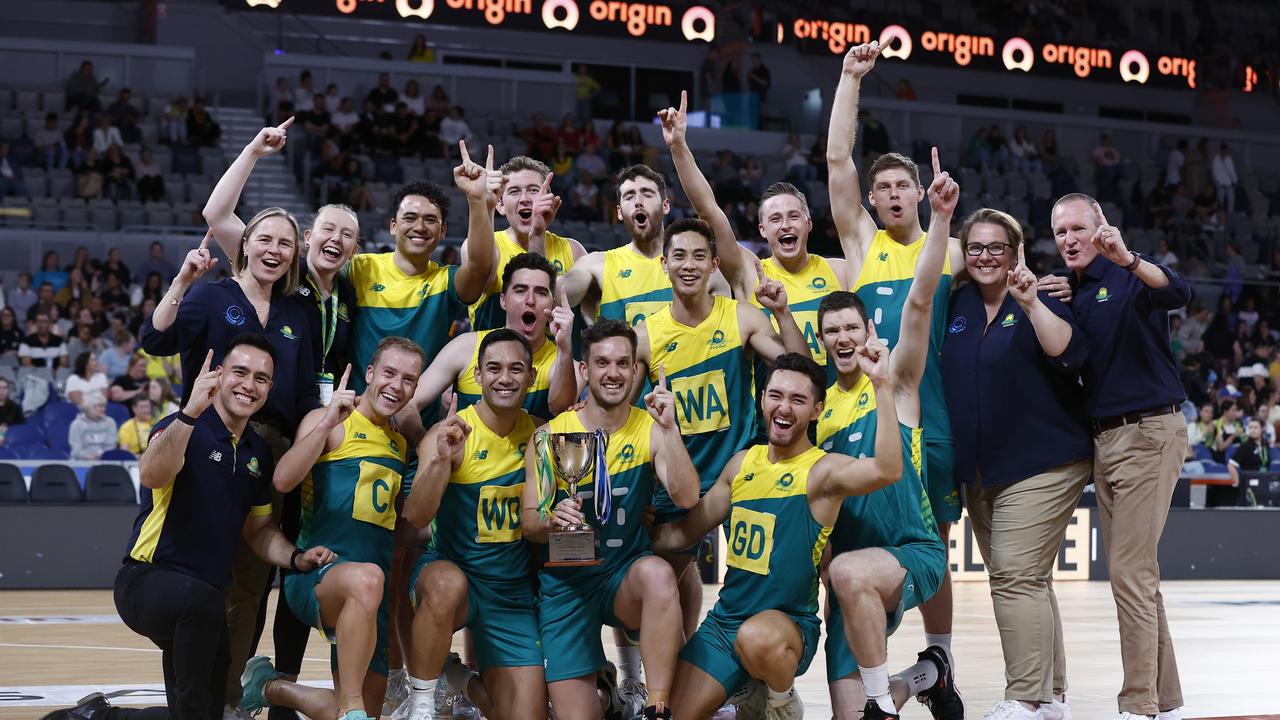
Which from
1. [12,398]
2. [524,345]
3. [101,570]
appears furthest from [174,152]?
[524,345]

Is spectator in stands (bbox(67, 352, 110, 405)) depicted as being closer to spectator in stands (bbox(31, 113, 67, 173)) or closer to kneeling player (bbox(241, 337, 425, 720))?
spectator in stands (bbox(31, 113, 67, 173))

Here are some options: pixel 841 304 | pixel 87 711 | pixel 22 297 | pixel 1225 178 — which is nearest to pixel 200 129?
pixel 22 297

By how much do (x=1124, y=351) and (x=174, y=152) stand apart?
13.9 m

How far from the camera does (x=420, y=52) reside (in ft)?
67.5

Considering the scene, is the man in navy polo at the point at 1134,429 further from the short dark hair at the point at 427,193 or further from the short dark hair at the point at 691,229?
the short dark hair at the point at 427,193

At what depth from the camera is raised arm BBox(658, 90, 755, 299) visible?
596 cm

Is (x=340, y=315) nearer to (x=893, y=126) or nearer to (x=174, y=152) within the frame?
(x=174, y=152)

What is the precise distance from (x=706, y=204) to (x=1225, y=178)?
19.8m

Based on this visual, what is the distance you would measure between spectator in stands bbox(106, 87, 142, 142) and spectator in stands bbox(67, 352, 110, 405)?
16.6ft

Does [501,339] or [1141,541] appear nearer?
[501,339]

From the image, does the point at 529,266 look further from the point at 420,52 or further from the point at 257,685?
the point at 420,52

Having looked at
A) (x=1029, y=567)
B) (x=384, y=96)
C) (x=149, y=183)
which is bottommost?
(x=1029, y=567)

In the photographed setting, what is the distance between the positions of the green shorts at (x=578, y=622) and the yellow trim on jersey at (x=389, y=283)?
1.44 m

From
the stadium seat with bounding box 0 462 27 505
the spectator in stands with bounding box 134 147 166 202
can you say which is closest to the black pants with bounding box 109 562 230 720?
the stadium seat with bounding box 0 462 27 505
